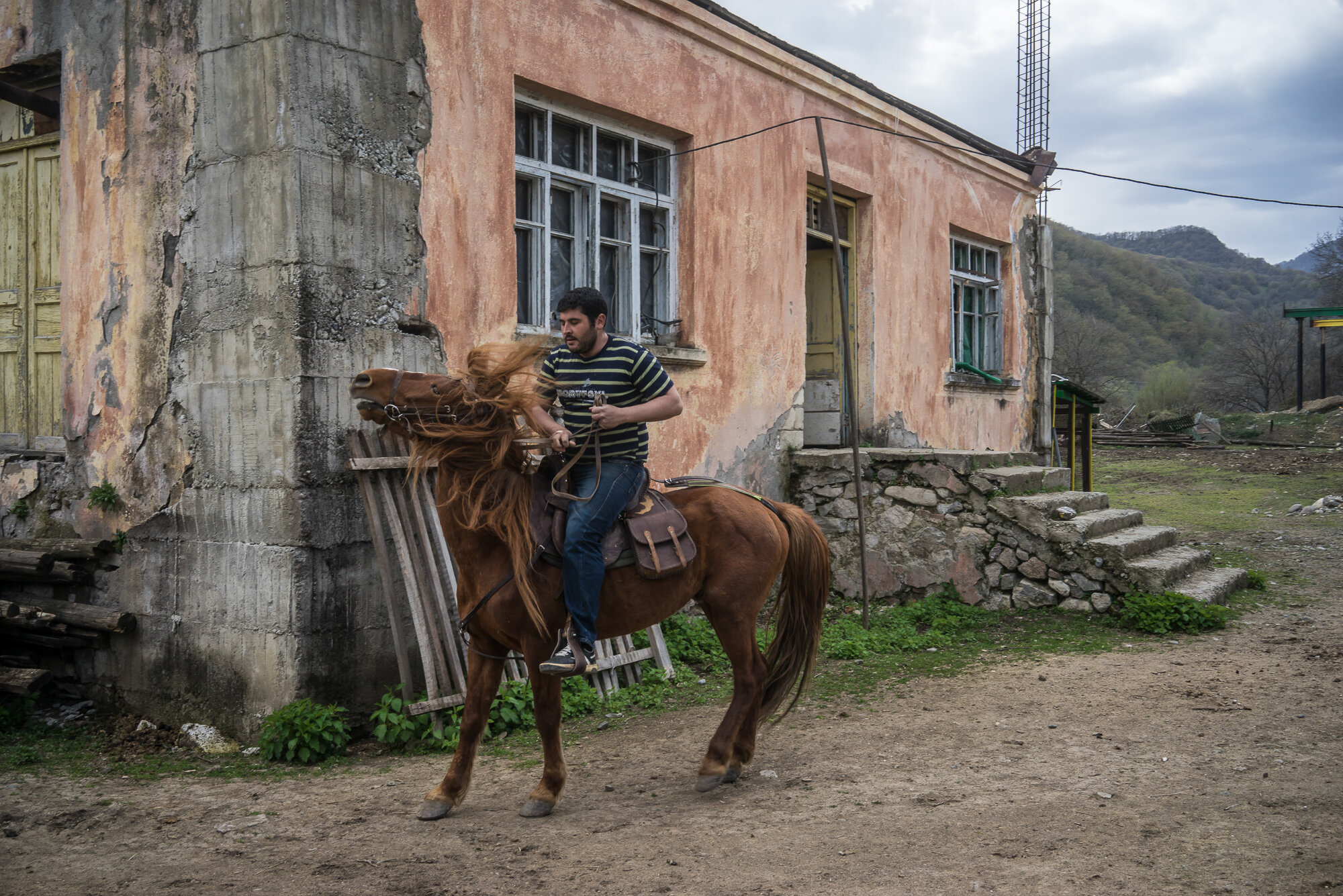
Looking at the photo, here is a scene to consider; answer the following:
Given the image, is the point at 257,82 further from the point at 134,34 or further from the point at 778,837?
the point at 778,837

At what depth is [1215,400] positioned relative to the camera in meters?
37.5

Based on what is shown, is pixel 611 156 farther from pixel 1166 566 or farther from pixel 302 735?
pixel 1166 566

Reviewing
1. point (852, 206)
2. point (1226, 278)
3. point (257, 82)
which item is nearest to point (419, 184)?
point (257, 82)

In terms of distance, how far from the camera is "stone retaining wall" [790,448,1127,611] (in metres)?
7.47

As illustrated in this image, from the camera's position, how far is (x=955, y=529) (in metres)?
7.76

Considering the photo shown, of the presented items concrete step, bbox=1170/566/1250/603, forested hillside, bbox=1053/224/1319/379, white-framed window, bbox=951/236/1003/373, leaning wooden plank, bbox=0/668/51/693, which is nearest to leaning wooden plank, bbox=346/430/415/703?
leaning wooden plank, bbox=0/668/51/693

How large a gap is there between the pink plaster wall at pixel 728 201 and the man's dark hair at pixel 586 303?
1.70 meters

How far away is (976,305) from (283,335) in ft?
29.2

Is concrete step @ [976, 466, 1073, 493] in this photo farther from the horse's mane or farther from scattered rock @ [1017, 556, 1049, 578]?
the horse's mane

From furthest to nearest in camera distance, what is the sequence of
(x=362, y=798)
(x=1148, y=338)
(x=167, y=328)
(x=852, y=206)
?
(x=1148, y=338)
(x=852, y=206)
(x=167, y=328)
(x=362, y=798)

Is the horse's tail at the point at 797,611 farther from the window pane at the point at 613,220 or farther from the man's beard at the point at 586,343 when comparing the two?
the window pane at the point at 613,220

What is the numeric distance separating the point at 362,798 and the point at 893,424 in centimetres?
681

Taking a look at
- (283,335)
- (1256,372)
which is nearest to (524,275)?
(283,335)

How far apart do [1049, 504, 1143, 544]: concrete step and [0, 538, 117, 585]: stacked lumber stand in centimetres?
655
